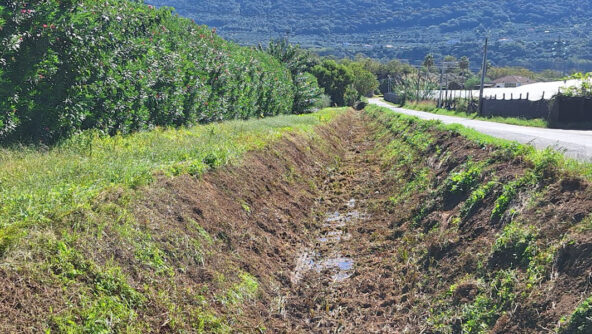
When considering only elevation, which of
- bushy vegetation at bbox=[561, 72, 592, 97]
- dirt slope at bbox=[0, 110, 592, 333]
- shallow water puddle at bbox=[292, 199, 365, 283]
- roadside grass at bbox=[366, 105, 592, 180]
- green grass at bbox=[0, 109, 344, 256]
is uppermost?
bushy vegetation at bbox=[561, 72, 592, 97]

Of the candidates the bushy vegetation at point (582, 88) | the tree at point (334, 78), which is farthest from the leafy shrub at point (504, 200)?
the tree at point (334, 78)

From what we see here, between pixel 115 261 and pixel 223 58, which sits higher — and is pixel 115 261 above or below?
below

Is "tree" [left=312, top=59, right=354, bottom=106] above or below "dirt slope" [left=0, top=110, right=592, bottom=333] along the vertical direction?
above

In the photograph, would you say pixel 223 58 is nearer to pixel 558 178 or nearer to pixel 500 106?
pixel 558 178

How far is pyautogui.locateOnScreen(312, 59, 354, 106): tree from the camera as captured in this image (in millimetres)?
60969

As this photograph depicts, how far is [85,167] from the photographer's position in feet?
20.0

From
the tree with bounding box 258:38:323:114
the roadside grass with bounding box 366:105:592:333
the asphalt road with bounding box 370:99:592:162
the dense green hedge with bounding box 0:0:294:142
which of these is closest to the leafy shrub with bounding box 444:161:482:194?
the roadside grass with bounding box 366:105:592:333

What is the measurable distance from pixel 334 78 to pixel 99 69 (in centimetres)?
5567

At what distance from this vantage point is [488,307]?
200 inches

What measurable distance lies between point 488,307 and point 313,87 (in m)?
32.9

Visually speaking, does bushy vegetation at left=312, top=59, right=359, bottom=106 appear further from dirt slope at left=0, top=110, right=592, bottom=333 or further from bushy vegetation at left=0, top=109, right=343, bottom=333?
bushy vegetation at left=0, top=109, right=343, bottom=333

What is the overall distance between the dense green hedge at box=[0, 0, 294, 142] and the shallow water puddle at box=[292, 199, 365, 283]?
4682 millimetres

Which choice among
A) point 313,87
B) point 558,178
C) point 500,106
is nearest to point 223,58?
point 558,178

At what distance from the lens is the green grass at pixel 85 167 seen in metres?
4.38
